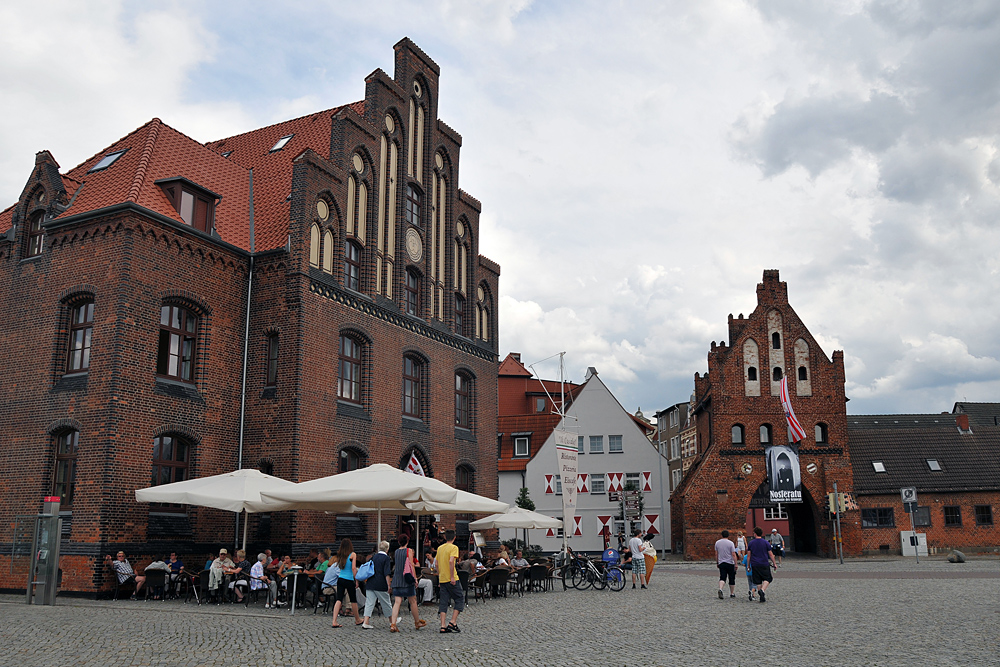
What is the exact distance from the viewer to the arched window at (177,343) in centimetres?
2056

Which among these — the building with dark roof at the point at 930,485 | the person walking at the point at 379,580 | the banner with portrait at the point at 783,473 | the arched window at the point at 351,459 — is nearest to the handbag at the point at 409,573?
the person walking at the point at 379,580

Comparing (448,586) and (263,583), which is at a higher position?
(448,586)

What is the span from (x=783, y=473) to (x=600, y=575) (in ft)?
75.0

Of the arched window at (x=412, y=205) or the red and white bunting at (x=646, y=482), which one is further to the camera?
the red and white bunting at (x=646, y=482)

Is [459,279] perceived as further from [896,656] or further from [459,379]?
[896,656]

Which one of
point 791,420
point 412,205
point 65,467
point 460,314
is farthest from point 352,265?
point 791,420

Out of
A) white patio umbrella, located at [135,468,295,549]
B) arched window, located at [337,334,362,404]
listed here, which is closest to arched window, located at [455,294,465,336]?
arched window, located at [337,334,362,404]

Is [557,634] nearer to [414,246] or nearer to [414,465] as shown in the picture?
[414,465]

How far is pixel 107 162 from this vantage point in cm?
2362

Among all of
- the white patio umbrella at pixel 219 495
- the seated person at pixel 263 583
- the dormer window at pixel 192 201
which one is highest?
the dormer window at pixel 192 201

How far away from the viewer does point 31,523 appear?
63.5ft

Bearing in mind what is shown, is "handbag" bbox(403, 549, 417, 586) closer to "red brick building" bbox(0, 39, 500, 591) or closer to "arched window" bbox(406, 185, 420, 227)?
"red brick building" bbox(0, 39, 500, 591)

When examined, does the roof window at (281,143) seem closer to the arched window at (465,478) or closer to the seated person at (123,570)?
the arched window at (465,478)

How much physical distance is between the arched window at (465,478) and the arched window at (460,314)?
483cm
